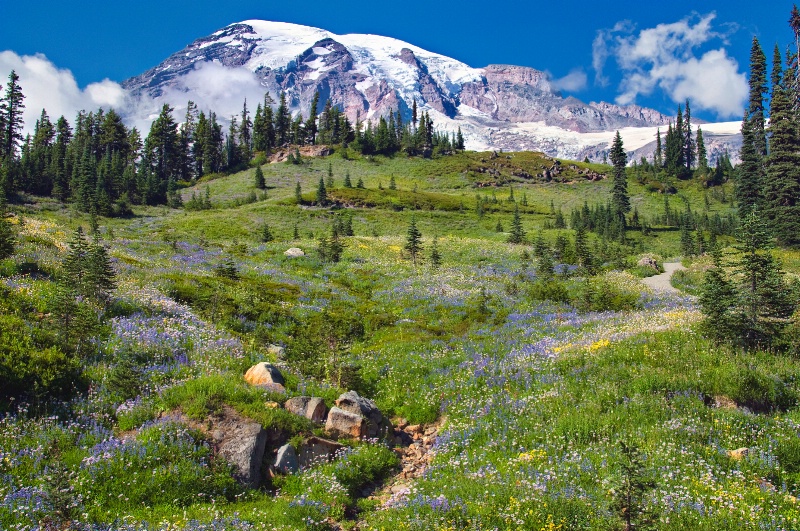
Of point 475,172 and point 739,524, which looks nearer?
point 739,524

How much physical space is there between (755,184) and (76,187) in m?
98.4

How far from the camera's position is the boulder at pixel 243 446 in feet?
24.2

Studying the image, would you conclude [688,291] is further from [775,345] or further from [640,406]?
[640,406]

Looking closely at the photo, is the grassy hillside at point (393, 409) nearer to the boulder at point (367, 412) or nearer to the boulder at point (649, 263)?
the boulder at point (367, 412)

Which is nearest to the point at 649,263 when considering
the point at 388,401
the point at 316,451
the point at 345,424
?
the point at 388,401

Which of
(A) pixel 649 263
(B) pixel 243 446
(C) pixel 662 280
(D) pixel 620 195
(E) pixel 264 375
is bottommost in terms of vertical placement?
(B) pixel 243 446

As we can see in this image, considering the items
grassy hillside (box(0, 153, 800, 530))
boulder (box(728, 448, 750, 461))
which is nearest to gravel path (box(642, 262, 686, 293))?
grassy hillside (box(0, 153, 800, 530))

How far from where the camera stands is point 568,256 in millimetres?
36188

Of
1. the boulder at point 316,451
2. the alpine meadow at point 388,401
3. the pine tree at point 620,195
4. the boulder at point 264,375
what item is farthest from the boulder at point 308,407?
the pine tree at point 620,195

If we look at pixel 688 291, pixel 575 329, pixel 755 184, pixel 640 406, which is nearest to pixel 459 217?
pixel 755 184

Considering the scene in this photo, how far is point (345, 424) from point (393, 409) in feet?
7.83

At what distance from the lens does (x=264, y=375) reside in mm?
10133

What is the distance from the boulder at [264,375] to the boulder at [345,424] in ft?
4.55

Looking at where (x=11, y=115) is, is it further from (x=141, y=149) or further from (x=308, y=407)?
(x=308, y=407)
